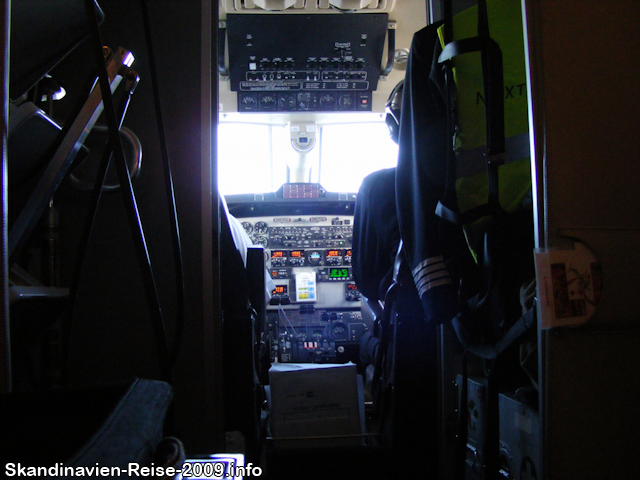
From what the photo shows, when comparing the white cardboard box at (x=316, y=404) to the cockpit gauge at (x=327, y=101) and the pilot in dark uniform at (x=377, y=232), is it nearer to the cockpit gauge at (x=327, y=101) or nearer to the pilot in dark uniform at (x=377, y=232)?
the pilot in dark uniform at (x=377, y=232)

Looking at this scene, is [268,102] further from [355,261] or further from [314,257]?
[355,261]

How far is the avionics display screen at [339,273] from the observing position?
3362mm

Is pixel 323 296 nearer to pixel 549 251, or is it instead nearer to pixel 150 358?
pixel 150 358

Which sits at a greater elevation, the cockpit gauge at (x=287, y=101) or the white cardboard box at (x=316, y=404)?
the cockpit gauge at (x=287, y=101)

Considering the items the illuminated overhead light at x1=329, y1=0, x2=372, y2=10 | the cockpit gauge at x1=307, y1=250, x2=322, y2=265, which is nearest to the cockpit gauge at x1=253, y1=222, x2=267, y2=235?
the cockpit gauge at x1=307, y1=250, x2=322, y2=265

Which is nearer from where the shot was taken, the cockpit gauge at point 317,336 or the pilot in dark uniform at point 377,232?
the pilot in dark uniform at point 377,232

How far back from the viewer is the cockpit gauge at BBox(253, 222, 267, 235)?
333 centimetres

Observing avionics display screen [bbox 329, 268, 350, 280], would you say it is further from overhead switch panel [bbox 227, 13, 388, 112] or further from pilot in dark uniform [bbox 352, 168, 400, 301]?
pilot in dark uniform [bbox 352, 168, 400, 301]

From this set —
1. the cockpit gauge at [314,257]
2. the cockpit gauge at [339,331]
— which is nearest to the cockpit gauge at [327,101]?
the cockpit gauge at [314,257]

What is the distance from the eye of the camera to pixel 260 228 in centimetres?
334

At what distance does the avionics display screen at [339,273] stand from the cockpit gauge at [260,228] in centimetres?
69

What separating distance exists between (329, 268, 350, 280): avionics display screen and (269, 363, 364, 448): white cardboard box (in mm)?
1344

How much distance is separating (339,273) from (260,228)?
818 mm

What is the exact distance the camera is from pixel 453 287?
107cm
